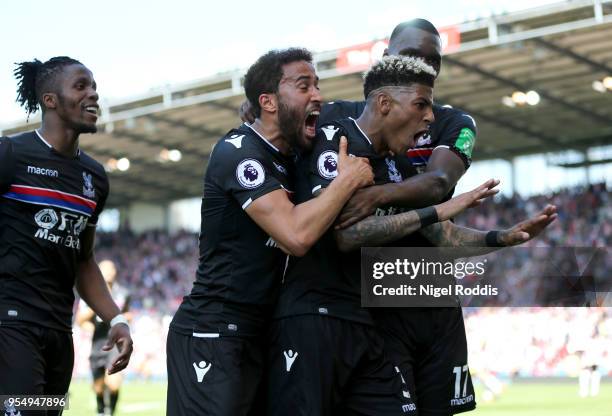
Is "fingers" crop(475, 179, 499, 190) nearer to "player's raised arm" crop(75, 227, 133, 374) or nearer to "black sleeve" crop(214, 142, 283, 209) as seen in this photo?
"black sleeve" crop(214, 142, 283, 209)

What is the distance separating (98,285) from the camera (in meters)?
5.73

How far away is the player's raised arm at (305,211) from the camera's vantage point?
4.13 metres

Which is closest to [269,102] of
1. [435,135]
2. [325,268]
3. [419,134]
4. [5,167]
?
[419,134]

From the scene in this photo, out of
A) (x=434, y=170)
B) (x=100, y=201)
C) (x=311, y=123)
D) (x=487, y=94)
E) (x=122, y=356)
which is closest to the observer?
(x=311, y=123)

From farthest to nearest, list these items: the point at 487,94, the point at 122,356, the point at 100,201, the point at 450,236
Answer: the point at 487,94 → the point at 100,201 → the point at 122,356 → the point at 450,236

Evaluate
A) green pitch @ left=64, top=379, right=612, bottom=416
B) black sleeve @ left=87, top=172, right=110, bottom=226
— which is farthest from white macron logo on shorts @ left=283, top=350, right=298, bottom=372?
green pitch @ left=64, top=379, right=612, bottom=416

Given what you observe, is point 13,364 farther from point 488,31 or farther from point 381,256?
point 488,31

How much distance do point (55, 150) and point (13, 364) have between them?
1245mm

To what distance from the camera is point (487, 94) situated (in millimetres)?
26547

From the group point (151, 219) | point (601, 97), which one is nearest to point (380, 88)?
point (601, 97)

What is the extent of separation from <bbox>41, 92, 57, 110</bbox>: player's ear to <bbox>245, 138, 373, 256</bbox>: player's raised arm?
174cm

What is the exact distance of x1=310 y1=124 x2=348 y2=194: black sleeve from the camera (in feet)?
14.5

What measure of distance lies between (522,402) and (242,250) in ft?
38.5

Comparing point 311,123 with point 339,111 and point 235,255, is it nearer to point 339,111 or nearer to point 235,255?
point 339,111
